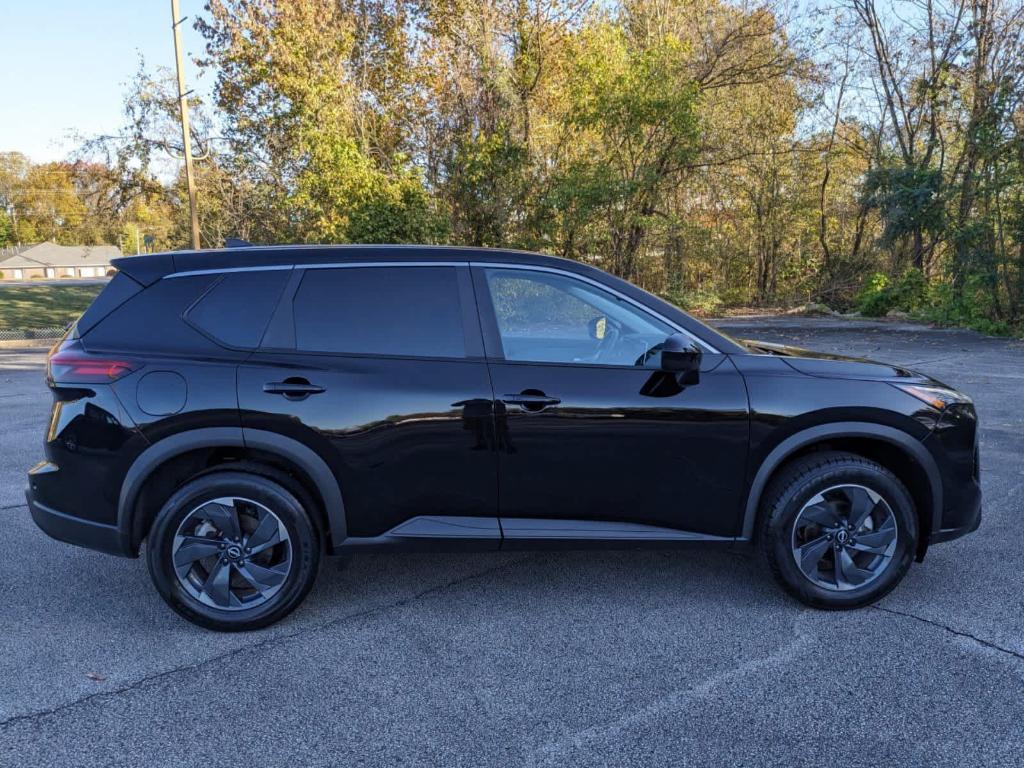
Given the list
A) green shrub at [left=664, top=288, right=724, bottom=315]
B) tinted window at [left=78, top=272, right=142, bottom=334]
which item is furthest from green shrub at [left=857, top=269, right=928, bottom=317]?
tinted window at [left=78, top=272, right=142, bottom=334]

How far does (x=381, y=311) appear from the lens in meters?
3.49

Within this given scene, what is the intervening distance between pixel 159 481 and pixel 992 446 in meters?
6.70

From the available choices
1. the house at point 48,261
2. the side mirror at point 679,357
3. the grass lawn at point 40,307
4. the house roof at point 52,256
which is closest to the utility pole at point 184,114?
the grass lawn at point 40,307

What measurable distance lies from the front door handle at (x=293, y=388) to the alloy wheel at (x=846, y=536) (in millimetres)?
2381

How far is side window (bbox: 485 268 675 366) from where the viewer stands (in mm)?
3541

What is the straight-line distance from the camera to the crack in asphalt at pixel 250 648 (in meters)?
2.76

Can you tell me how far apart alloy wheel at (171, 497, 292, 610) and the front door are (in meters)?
1.10

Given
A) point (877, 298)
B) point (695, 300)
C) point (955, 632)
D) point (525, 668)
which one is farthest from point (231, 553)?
point (877, 298)

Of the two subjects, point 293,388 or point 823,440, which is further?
point 823,440

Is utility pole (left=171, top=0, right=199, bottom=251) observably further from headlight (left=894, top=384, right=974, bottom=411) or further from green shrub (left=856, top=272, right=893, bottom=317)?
headlight (left=894, top=384, right=974, bottom=411)

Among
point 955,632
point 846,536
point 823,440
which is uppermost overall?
point 823,440

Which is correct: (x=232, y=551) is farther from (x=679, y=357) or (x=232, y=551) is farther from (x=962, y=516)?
(x=962, y=516)

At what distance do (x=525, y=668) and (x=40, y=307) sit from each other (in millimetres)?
30125

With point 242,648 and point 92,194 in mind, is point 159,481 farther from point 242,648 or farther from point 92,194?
point 92,194
